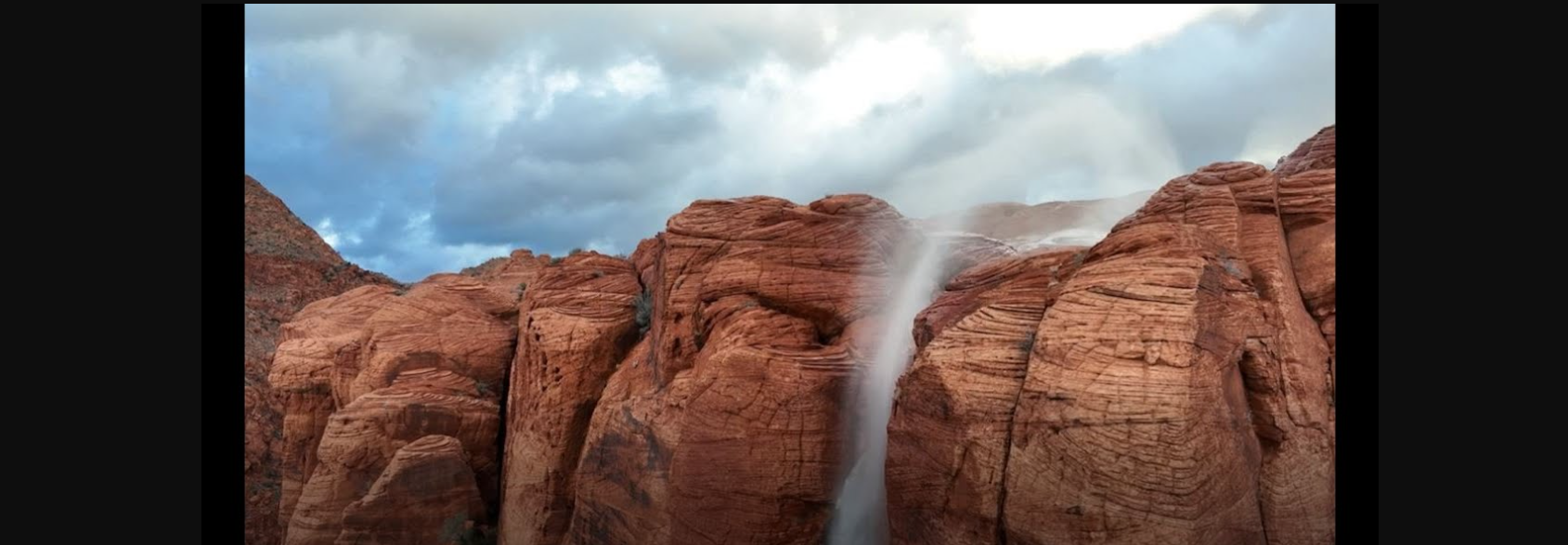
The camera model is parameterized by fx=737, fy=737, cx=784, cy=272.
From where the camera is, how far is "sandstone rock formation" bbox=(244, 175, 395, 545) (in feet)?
76.8

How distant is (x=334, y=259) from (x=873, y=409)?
45.4 meters

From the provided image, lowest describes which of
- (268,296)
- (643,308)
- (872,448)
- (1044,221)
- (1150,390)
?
(872,448)

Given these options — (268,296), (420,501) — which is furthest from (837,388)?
(268,296)

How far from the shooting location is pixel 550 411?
53.4 feet

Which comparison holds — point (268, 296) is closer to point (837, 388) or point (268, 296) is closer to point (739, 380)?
point (739, 380)

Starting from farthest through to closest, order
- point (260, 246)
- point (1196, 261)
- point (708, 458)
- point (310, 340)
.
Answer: point (260, 246) → point (310, 340) → point (708, 458) → point (1196, 261)

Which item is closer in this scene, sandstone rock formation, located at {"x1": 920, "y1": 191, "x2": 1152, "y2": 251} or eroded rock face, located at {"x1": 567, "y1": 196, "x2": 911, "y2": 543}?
eroded rock face, located at {"x1": 567, "y1": 196, "x2": 911, "y2": 543}

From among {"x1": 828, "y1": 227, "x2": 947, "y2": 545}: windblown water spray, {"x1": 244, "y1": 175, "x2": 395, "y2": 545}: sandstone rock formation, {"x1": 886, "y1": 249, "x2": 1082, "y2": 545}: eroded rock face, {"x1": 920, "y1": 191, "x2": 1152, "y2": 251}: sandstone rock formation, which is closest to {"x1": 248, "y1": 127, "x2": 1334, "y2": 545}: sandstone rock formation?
{"x1": 886, "y1": 249, "x2": 1082, "y2": 545}: eroded rock face

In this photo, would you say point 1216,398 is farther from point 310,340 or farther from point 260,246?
point 260,246

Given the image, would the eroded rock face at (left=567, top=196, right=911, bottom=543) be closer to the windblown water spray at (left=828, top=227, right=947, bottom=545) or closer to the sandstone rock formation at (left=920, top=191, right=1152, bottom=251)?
the windblown water spray at (left=828, top=227, right=947, bottom=545)

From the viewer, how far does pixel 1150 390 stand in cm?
868

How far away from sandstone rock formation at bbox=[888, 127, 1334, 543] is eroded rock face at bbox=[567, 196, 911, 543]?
1963 mm

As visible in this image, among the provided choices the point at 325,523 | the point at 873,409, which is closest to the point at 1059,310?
the point at 873,409

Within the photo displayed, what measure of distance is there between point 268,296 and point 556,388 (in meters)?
32.7
